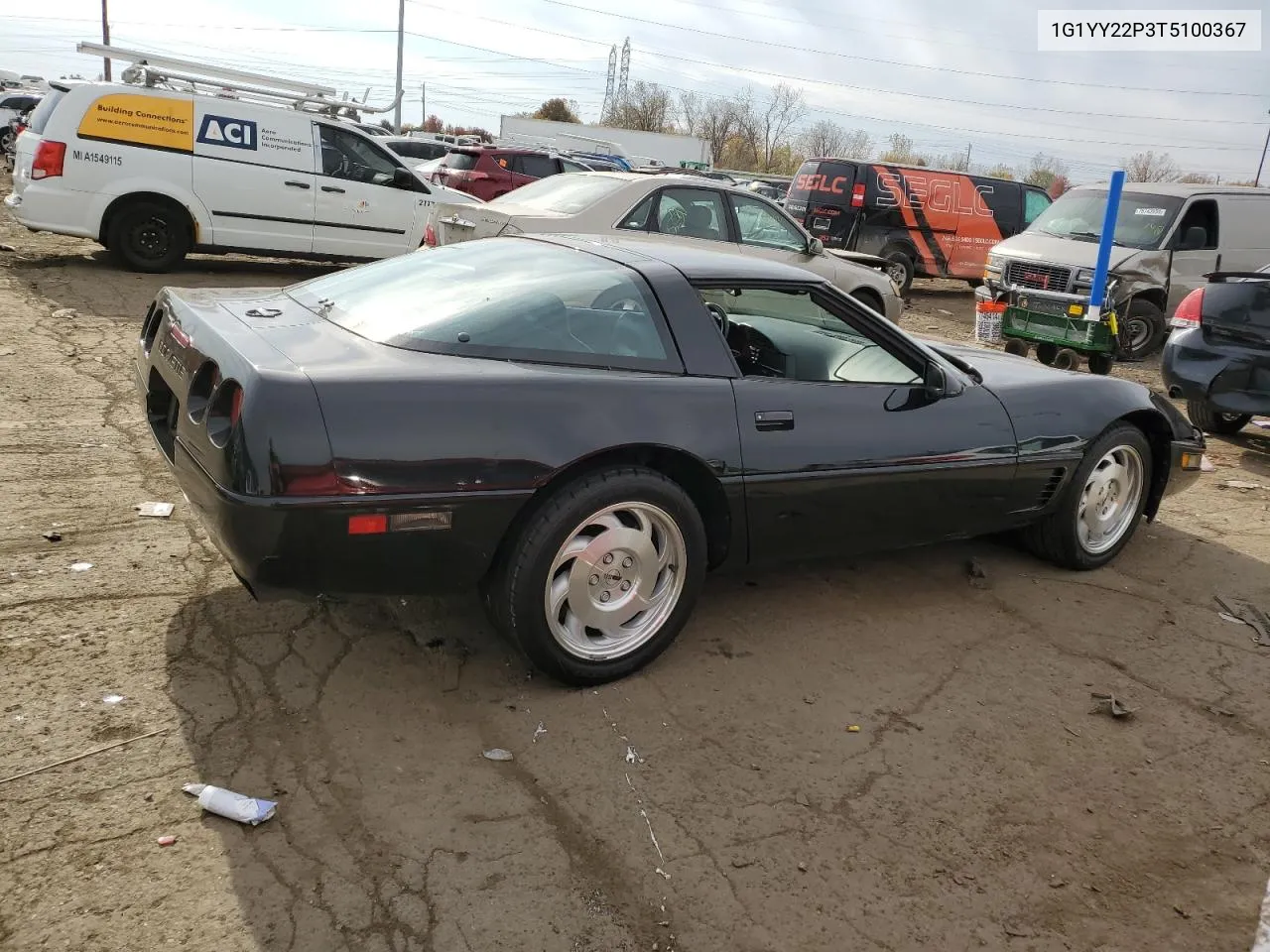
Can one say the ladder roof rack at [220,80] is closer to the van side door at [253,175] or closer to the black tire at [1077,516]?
the van side door at [253,175]

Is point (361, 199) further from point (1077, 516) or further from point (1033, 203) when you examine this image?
point (1033, 203)

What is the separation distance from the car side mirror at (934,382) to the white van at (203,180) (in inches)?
300

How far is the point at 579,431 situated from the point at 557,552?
36 centimetres

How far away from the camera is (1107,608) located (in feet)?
13.8

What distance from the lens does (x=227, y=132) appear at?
1022 cm

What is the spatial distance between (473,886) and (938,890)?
1113mm

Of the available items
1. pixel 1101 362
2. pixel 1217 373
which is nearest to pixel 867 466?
pixel 1217 373

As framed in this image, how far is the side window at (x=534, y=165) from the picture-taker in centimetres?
1537

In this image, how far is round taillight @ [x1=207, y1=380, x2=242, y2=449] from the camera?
2.68m

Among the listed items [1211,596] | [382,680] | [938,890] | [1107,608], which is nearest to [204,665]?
[382,680]

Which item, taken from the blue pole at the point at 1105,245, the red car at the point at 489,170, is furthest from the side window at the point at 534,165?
the blue pole at the point at 1105,245

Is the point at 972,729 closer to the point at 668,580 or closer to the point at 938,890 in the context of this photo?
the point at 938,890

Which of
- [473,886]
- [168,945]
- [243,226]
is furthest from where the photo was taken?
[243,226]

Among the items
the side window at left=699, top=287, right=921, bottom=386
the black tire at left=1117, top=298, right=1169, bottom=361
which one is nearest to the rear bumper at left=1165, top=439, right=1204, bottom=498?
the side window at left=699, top=287, right=921, bottom=386
